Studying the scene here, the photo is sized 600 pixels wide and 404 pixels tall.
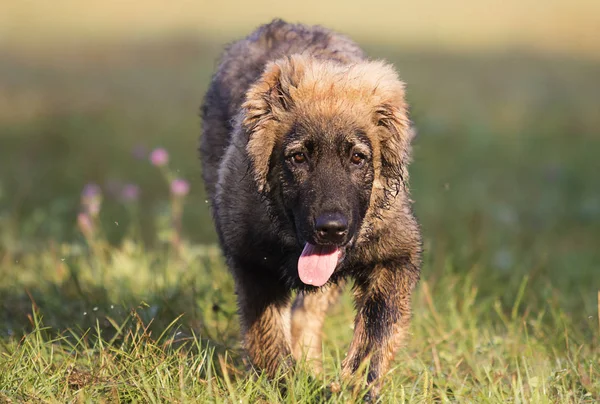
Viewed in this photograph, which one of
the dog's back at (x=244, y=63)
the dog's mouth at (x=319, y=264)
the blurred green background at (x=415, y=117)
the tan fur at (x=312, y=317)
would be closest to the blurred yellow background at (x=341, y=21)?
the blurred green background at (x=415, y=117)

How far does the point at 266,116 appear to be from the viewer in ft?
14.3

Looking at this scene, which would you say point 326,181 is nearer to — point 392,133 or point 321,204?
point 321,204

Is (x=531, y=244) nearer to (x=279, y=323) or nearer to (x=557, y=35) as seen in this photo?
(x=279, y=323)

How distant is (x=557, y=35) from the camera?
67.1ft

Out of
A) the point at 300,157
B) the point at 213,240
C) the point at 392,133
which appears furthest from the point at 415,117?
the point at 300,157

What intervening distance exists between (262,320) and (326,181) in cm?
92

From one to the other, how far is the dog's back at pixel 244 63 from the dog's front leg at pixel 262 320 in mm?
1088

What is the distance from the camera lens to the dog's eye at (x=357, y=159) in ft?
13.8

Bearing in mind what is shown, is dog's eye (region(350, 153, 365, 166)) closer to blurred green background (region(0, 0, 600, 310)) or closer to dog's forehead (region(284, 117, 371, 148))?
dog's forehead (region(284, 117, 371, 148))

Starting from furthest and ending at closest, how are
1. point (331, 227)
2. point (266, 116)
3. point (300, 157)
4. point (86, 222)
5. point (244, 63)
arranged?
point (86, 222), point (244, 63), point (266, 116), point (300, 157), point (331, 227)

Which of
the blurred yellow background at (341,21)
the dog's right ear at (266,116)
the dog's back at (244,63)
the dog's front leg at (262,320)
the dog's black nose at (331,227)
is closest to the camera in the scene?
the dog's black nose at (331,227)

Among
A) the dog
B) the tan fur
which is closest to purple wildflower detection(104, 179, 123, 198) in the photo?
the tan fur

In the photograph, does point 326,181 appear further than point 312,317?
No

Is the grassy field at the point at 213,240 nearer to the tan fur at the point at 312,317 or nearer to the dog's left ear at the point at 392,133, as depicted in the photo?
the tan fur at the point at 312,317
